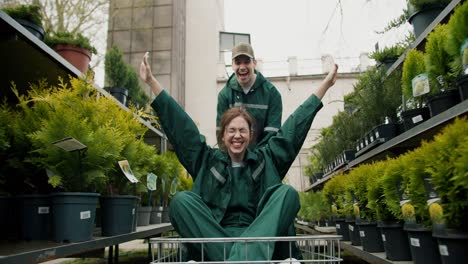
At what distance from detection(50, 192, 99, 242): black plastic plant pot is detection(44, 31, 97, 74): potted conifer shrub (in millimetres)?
1785

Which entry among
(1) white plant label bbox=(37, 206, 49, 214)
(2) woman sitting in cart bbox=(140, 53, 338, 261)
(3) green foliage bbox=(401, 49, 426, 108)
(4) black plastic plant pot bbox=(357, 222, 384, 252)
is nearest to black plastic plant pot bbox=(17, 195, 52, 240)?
(1) white plant label bbox=(37, 206, 49, 214)

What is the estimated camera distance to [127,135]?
95.2 inches

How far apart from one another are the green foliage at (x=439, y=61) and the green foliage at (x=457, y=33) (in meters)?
0.07

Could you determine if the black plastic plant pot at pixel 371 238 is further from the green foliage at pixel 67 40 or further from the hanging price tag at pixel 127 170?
the green foliage at pixel 67 40

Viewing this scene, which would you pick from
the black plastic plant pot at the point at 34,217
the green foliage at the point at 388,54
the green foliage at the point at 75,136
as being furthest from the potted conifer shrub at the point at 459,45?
the black plastic plant pot at the point at 34,217

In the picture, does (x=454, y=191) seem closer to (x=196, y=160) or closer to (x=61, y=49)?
(x=196, y=160)

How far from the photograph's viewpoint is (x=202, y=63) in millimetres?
10336

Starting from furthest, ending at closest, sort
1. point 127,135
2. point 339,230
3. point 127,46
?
1. point 127,46
2. point 339,230
3. point 127,135

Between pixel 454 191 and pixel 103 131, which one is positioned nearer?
pixel 454 191

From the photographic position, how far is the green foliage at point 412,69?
2.38 metres

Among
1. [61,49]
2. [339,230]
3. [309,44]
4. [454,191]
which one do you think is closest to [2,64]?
[61,49]

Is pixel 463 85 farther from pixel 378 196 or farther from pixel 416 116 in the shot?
pixel 378 196

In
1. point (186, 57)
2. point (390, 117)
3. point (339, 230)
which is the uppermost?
point (186, 57)

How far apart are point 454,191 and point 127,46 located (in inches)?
381
